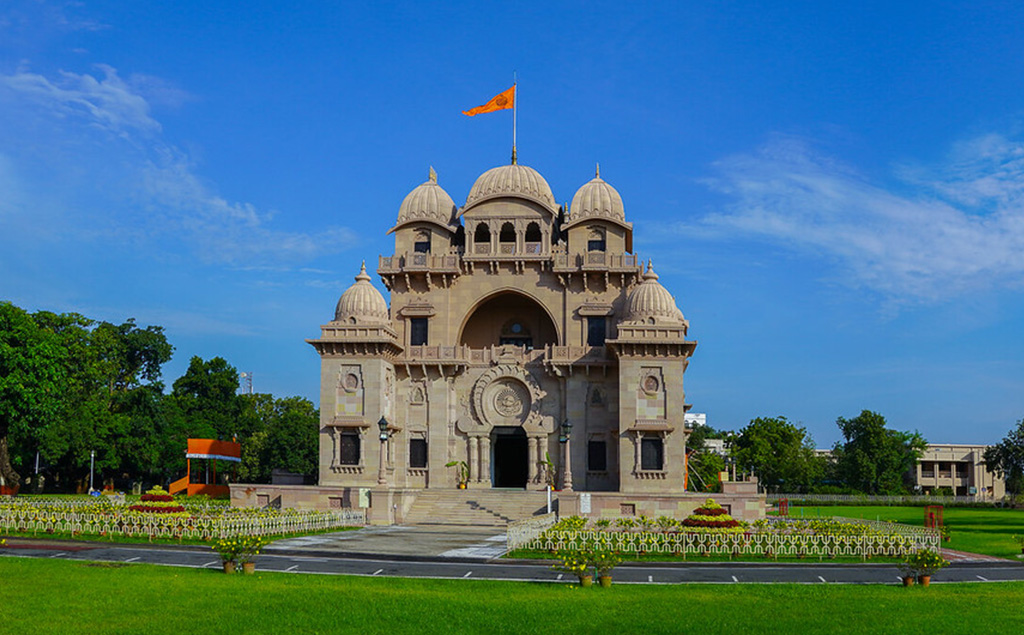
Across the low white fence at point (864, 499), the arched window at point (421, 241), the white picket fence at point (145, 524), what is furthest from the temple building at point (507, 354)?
the low white fence at point (864, 499)

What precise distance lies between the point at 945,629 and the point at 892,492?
7349 cm

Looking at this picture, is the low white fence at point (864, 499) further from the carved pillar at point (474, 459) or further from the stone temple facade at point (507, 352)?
the carved pillar at point (474, 459)

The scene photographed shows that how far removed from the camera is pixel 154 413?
237ft

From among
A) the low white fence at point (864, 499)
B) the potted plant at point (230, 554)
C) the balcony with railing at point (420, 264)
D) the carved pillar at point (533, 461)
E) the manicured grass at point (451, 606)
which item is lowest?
the low white fence at point (864, 499)

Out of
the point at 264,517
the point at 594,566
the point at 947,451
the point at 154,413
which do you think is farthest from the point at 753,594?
the point at 947,451

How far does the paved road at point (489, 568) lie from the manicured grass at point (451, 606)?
1565mm

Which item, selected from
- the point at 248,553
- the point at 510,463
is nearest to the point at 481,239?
the point at 510,463

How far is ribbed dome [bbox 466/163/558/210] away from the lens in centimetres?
5303

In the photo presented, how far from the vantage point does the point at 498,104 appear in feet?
182

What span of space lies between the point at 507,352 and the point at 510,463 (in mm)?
6772

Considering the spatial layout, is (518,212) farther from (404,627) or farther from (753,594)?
(404,627)

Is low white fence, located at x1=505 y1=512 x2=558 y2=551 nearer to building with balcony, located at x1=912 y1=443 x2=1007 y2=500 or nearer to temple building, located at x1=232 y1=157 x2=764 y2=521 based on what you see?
temple building, located at x1=232 y1=157 x2=764 y2=521

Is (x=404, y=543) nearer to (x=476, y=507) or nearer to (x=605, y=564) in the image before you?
(x=605, y=564)

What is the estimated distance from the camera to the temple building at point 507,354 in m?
47.4
